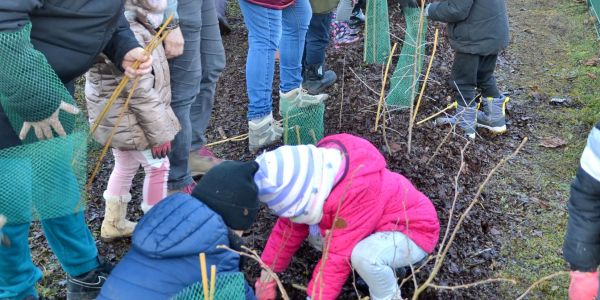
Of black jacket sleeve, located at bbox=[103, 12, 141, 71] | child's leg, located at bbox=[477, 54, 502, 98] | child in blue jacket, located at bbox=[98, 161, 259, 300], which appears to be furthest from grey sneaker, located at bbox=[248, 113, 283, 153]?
child in blue jacket, located at bbox=[98, 161, 259, 300]

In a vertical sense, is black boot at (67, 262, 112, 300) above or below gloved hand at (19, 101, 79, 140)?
below

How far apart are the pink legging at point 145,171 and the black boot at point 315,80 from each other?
2.01 meters

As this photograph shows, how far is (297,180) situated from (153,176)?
93 centimetres

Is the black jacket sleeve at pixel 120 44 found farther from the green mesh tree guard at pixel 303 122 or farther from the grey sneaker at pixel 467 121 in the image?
the grey sneaker at pixel 467 121

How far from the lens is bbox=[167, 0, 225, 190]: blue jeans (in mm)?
2949

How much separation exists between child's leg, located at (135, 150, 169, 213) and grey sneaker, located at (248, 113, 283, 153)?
0.94 meters

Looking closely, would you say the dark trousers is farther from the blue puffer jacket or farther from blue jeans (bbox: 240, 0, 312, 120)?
the blue puffer jacket

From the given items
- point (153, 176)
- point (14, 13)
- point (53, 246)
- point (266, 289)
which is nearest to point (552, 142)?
point (266, 289)

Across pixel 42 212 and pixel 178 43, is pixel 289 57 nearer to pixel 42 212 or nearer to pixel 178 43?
pixel 178 43

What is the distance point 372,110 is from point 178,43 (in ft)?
5.89

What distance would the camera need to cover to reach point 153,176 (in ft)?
9.53

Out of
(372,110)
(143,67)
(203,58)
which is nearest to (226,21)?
(372,110)

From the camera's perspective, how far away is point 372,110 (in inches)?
165

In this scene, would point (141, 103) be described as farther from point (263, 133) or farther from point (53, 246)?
point (263, 133)
